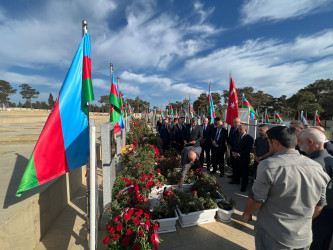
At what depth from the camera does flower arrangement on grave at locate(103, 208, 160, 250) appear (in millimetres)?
2010

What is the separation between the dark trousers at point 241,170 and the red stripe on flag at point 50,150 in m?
4.15

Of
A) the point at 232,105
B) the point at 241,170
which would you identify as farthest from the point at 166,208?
the point at 232,105

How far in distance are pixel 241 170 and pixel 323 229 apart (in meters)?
2.43

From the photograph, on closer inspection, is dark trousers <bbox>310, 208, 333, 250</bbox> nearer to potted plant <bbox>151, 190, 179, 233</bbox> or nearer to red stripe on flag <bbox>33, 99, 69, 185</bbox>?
potted plant <bbox>151, 190, 179, 233</bbox>


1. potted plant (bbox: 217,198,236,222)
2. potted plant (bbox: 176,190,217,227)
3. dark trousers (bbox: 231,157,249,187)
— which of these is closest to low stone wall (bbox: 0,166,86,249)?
potted plant (bbox: 176,190,217,227)

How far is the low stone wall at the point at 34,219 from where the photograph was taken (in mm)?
1969

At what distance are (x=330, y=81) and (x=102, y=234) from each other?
2179 inches

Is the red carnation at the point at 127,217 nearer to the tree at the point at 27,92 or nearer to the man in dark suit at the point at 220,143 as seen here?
the man in dark suit at the point at 220,143

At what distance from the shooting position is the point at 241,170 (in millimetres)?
4426

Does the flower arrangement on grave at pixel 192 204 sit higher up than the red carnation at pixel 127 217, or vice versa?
the red carnation at pixel 127 217

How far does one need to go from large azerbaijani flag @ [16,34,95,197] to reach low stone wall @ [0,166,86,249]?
724 mm

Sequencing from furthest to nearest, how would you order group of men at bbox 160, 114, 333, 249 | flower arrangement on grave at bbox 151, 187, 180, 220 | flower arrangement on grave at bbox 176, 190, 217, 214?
flower arrangement on grave at bbox 176, 190, 217, 214 < flower arrangement on grave at bbox 151, 187, 180, 220 < group of men at bbox 160, 114, 333, 249

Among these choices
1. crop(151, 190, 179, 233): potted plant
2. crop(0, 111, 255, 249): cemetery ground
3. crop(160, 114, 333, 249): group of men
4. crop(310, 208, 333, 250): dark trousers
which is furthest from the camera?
crop(151, 190, 179, 233): potted plant

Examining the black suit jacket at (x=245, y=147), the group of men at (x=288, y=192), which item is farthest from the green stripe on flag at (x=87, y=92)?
the black suit jacket at (x=245, y=147)
